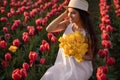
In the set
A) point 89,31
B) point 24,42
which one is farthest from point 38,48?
point 89,31

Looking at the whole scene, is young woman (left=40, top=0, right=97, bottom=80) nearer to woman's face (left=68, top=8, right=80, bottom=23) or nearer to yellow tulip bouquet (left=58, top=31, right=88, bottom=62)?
woman's face (left=68, top=8, right=80, bottom=23)

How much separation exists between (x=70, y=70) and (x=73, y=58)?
0.16m

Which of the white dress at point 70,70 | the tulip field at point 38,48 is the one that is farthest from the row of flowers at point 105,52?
the white dress at point 70,70

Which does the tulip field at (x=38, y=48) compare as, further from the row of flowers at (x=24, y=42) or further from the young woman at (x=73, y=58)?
the young woman at (x=73, y=58)

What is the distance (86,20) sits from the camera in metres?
4.36

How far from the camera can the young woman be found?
4.31 metres

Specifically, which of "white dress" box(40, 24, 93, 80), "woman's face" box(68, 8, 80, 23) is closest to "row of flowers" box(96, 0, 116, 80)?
"white dress" box(40, 24, 93, 80)

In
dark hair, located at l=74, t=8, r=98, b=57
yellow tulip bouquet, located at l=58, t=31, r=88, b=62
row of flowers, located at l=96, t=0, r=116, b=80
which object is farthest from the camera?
dark hair, located at l=74, t=8, r=98, b=57

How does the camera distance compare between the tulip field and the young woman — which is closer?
the young woman

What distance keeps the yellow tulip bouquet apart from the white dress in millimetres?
161

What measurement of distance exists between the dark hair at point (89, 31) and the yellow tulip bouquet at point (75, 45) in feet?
0.30

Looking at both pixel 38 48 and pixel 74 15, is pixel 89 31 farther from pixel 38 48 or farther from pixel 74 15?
pixel 38 48

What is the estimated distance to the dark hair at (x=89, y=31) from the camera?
14.2ft

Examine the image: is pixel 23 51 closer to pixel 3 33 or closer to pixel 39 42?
pixel 39 42
